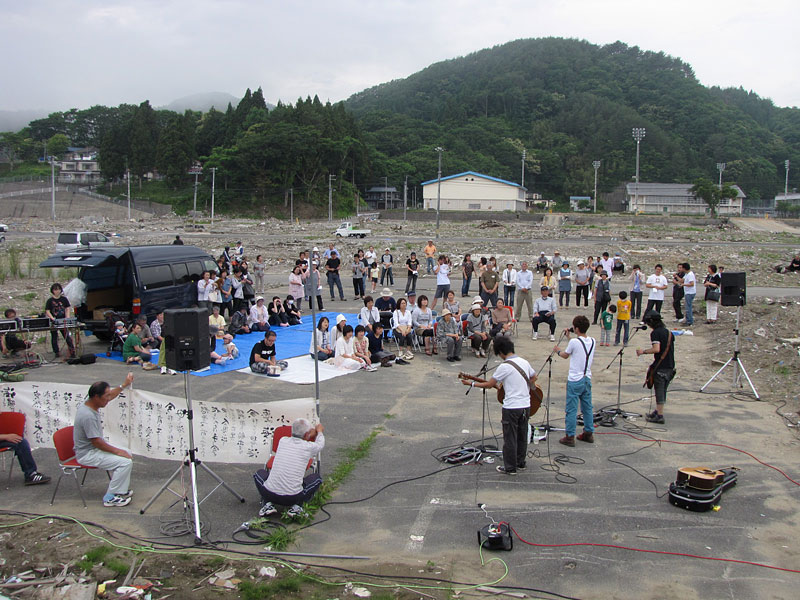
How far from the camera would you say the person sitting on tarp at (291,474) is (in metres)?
6.29

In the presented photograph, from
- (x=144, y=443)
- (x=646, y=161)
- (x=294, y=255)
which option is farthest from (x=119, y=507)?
(x=646, y=161)

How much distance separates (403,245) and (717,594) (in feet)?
121

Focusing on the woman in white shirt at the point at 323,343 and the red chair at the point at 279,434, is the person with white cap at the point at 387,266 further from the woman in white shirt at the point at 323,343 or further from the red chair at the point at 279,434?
the red chair at the point at 279,434

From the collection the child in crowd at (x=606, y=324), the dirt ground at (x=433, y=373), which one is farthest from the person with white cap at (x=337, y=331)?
the child in crowd at (x=606, y=324)

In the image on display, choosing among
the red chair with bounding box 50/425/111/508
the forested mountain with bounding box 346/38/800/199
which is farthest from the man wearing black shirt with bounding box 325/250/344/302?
the forested mountain with bounding box 346/38/800/199

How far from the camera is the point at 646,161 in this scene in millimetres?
121500

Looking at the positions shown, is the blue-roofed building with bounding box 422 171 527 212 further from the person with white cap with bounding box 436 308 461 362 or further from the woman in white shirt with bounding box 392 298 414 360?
the person with white cap with bounding box 436 308 461 362

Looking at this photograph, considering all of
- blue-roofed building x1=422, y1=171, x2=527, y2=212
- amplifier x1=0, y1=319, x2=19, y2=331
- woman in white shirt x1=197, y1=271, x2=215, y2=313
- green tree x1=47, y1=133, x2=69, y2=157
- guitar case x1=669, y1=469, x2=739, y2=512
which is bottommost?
guitar case x1=669, y1=469, x2=739, y2=512

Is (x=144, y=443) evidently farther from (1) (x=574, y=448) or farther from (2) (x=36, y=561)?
(1) (x=574, y=448)

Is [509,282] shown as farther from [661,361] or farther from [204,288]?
[661,361]

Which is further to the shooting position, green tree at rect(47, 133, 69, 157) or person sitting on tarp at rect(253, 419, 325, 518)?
green tree at rect(47, 133, 69, 157)

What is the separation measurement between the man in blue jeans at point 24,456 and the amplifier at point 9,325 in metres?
6.53

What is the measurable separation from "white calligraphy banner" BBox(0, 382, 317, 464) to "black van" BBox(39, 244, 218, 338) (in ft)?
21.8

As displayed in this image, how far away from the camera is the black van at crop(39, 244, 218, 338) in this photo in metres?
13.9
